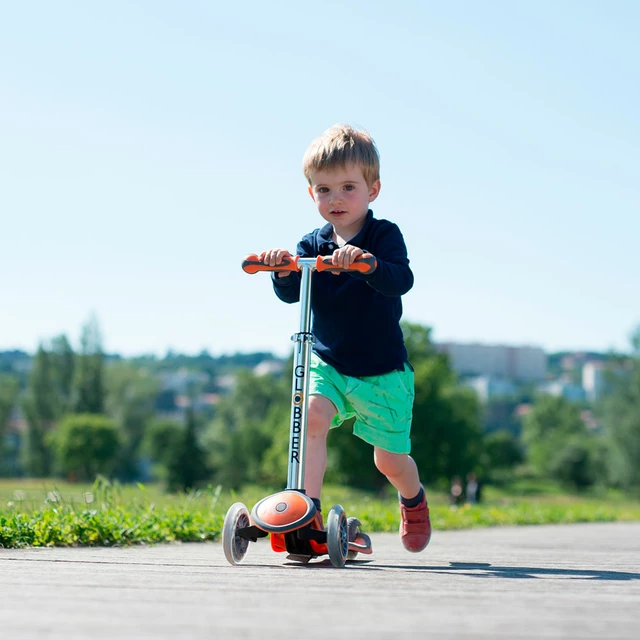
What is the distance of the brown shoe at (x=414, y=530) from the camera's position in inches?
190

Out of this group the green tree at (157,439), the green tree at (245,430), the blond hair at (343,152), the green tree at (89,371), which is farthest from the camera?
the green tree at (157,439)

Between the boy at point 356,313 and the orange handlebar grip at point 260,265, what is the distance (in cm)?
29

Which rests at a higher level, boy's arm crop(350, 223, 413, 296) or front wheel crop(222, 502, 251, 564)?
boy's arm crop(350, 223, 413, 296)

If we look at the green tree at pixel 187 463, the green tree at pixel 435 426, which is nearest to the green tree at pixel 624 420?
the green tree at pixel 435 426

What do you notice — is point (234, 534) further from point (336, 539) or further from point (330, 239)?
point (330, 239)

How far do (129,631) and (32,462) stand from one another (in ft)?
294

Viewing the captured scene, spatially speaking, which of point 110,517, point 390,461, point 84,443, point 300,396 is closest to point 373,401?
point 390,461

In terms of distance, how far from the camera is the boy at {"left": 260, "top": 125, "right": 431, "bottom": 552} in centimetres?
446

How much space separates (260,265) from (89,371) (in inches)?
3289

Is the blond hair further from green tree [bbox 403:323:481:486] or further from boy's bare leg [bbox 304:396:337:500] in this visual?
green tree [bbox 403:323:481:486]

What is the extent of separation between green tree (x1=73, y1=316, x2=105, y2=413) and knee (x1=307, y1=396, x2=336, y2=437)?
271 feet

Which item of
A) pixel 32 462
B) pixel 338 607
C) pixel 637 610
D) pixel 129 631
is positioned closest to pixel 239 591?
pixel 338 607

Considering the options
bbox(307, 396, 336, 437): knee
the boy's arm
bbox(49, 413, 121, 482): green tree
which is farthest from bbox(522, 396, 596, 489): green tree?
bbox(307, 396, 336, 437): knee

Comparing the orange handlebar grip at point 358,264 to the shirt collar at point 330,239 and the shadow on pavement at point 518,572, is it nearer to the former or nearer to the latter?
the shirt collar at point 330,239
